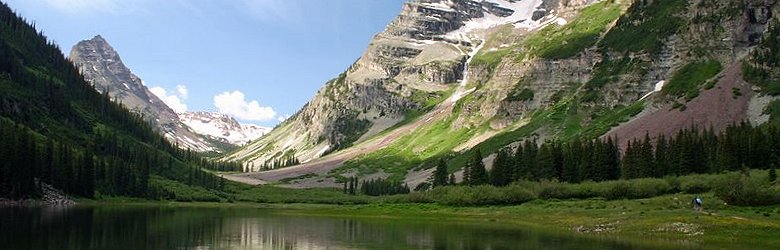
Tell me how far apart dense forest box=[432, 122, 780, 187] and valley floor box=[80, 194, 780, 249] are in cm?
2521

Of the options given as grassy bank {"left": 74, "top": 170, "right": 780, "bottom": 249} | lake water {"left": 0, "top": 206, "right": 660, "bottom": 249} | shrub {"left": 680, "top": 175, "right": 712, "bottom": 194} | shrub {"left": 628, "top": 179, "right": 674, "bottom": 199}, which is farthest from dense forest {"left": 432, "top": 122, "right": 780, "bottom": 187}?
lake water {"left": 0, "top": 206, "right": 660, "bottom": 249}

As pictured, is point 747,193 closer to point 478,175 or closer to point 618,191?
point 618,191

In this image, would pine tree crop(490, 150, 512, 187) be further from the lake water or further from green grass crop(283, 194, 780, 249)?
the lake water

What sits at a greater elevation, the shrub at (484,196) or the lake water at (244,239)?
the shrub at (484,196)

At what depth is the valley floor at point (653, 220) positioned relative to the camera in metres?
68.1

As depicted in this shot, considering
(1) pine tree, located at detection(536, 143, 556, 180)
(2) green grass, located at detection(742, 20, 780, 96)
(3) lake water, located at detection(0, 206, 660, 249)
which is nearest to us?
(3) lake water, located at detection(0, 206, 660, 249)

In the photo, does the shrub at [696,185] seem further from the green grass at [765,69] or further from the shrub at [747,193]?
the green grass at [765,69]

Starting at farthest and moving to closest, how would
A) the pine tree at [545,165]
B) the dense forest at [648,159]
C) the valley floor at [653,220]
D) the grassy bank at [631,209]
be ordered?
the pine tree at [545,165]
the dense forest at [648,159]
the grassy bank at [631,209]
the valley floor at [653,220]

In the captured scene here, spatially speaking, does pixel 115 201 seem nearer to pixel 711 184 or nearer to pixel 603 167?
pixel 603 167

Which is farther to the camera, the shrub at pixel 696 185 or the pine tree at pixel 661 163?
the pine tree at pixel 661 163

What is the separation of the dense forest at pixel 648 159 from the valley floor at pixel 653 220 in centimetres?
2521

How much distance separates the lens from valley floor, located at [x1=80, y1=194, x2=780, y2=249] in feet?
223

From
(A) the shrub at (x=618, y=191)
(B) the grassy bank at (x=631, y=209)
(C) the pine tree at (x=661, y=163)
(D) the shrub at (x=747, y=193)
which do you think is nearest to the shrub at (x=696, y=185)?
(B) the grassy bank at (x=631, y=209)

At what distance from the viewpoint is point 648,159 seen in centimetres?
14012
